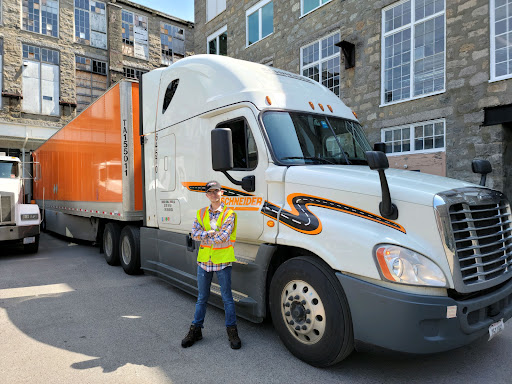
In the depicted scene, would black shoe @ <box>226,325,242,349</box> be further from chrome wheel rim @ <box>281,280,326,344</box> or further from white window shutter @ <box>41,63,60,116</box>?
white window shutter @ <box>41,63,60,116</box>

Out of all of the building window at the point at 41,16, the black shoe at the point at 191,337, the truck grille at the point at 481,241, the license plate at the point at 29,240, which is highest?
the building window at the point at 41,16

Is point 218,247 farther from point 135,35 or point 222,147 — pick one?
point 135,35

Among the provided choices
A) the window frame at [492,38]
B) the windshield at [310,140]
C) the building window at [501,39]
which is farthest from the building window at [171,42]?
the windshield at [310,140]

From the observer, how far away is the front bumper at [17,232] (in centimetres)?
871

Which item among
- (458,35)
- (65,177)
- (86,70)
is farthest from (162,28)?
(458,35)

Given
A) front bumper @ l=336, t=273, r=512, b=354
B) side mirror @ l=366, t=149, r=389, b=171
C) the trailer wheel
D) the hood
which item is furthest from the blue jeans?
the trailer wheel

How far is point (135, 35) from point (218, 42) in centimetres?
1358

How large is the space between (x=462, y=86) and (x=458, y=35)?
4.25ft

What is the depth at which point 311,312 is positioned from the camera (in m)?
3.35

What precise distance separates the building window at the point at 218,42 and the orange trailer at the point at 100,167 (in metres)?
9.87

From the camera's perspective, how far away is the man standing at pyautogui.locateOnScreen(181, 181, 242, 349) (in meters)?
3.79

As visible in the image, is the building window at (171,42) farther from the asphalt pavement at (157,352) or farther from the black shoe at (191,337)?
the black shoe at (191,337)

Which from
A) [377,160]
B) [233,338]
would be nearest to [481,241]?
[377,160]

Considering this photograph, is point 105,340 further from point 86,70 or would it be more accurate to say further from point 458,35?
point 86,70
